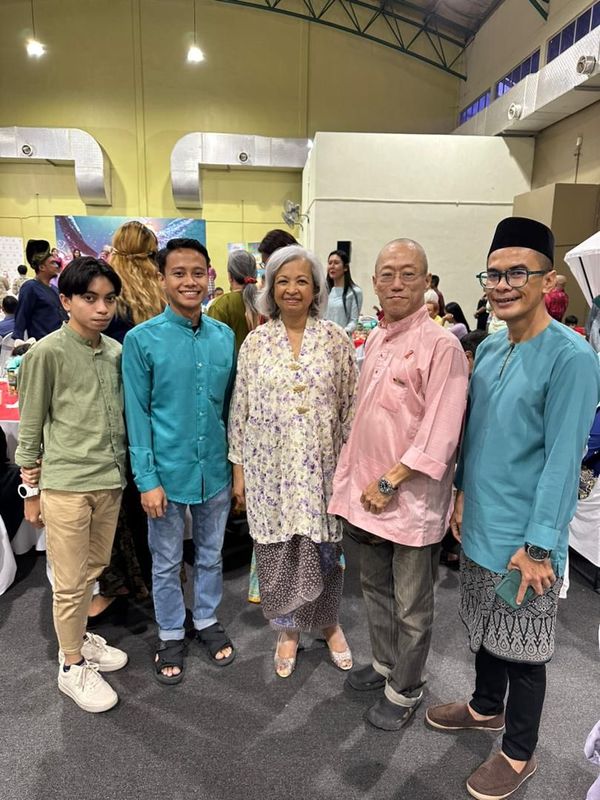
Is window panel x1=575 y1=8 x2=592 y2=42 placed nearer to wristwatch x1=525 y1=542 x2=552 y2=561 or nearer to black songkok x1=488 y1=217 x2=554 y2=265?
black songkok x1=488 y1=217 x2=554 y2=265

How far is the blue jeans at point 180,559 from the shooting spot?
75.0 inches

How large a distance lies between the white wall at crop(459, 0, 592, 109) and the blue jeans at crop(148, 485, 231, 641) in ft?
25.4

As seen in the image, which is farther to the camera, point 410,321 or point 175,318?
point 175,318

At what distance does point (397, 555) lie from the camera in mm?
1635

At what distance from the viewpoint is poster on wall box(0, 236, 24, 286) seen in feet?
36.3

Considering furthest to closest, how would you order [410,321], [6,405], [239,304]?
[6,405], [239,304], [410,321]

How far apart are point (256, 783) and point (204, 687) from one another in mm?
456

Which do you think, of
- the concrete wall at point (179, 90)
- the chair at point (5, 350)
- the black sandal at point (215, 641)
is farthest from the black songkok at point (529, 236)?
the concrete wall at point (179, 90)

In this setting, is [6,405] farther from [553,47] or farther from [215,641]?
[553,47]

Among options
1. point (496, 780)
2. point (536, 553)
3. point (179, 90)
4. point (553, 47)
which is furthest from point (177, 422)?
point (179, 90)

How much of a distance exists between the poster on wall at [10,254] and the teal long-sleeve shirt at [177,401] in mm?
11075

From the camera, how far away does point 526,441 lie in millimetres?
1299

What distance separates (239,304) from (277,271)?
881 millimetres

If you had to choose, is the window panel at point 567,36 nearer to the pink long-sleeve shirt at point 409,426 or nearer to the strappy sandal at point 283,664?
the pink long-sleeve shirt at point 409,426
